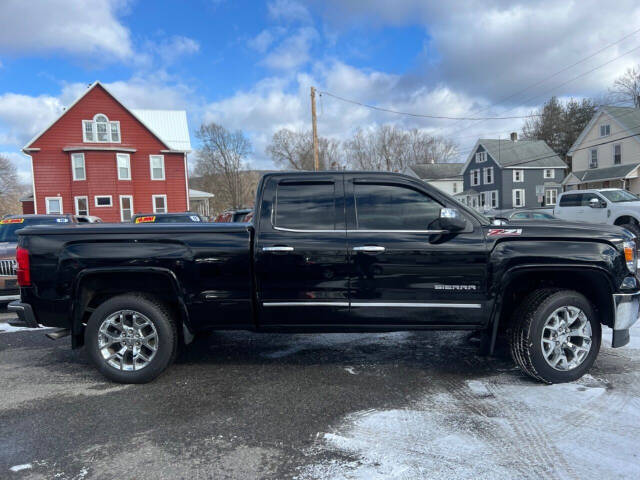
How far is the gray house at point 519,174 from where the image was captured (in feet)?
149

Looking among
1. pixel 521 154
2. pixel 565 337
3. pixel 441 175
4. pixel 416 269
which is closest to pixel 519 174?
pixel 521 154

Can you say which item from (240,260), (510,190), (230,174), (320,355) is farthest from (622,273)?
(230,174)

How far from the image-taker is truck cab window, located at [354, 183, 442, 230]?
4.04 meters

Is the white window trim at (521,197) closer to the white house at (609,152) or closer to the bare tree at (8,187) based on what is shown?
the white house at (609,152)

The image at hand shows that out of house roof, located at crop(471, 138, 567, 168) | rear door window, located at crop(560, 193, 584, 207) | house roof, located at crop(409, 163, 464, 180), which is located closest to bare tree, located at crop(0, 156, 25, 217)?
house roof, located at crop(409, 163, 464, 180)

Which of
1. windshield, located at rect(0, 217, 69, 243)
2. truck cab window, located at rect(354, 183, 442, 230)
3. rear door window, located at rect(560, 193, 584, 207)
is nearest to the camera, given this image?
truck cab window, located at rect(354, 183, 442, 230)

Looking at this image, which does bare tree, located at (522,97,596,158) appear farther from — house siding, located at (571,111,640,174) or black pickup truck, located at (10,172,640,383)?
black pickup truck, located at (10,172,640,383)

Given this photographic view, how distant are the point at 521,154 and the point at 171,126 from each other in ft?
113

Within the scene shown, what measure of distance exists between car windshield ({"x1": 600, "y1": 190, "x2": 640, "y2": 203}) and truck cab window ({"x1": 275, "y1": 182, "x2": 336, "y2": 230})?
45.3 feet

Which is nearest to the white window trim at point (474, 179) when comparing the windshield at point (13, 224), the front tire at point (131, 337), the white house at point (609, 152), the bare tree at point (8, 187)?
the white house at point (609, 152)

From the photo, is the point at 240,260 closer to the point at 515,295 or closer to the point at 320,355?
the point at 320,355

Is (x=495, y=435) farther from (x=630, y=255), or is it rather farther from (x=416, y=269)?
(x=630, y=255)

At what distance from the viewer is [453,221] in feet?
12.6

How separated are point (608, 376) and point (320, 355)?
2.80 meters
